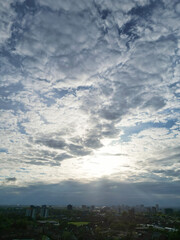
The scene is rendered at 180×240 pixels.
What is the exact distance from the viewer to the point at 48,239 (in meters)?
35.9

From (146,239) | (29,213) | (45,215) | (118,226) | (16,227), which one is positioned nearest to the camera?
(146,239)

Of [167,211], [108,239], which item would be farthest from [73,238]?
[167,211]

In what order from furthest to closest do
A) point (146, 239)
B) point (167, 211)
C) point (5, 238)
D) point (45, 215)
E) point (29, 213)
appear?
1. point (167, 211)
2. point (45, 215)
3. point (29, 213)
4. point (146, 239)
5. point (5, 238)

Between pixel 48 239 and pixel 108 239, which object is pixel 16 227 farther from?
pixel 108 239

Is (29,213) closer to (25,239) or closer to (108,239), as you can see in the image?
(25,239)

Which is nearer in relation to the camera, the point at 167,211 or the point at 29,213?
the point at 29,213

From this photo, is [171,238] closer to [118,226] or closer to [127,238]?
[127,238]

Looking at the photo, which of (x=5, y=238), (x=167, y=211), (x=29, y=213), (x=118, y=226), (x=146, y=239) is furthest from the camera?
(x=167, y=211)

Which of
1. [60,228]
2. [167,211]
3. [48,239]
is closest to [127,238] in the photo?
[48,239]

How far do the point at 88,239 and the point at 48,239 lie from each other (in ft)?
29.2

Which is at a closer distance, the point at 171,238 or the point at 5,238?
the point at 171,238

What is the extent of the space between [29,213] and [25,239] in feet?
191

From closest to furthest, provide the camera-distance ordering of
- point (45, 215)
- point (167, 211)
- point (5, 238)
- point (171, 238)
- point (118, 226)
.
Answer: point (171, 238)
point (5, 238)
point (118, 226)
point (45, 215)
point (167, 211)

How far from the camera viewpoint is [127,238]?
38.5 metres
